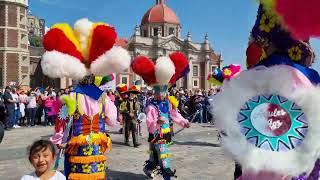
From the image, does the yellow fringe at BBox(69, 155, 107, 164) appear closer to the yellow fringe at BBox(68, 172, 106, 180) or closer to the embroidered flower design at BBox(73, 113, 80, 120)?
the yellow fringe at BBox(68, 172, 106, 180)

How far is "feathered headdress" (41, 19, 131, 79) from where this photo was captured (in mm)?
4379

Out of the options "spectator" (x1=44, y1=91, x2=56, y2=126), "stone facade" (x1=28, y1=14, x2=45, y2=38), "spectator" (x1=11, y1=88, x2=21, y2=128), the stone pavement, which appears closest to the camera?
the stone pavement

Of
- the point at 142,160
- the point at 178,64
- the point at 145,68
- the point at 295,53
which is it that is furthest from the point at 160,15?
the point at 295,53

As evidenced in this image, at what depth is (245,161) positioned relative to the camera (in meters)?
2.03

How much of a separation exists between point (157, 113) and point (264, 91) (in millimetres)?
4078

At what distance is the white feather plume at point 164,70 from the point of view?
20.1ft

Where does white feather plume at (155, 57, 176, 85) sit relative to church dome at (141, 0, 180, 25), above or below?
below

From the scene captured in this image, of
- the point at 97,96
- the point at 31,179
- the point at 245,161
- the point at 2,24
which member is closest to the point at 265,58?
the point at 245,161

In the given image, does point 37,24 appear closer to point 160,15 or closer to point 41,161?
point 160,15

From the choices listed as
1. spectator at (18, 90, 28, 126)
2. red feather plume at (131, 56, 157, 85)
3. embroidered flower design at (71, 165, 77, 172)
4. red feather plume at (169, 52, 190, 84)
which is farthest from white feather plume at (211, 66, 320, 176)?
spectator at (18, 90, 28, 126)

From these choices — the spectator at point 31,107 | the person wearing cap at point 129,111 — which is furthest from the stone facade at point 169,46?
the person wearing cap at point 129,111

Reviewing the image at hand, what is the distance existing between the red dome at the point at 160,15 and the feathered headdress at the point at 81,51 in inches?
2716

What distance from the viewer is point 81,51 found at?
15.0ft

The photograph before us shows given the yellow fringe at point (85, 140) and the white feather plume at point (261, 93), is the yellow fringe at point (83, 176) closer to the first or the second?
the yellow fringe at point (85, 140)
